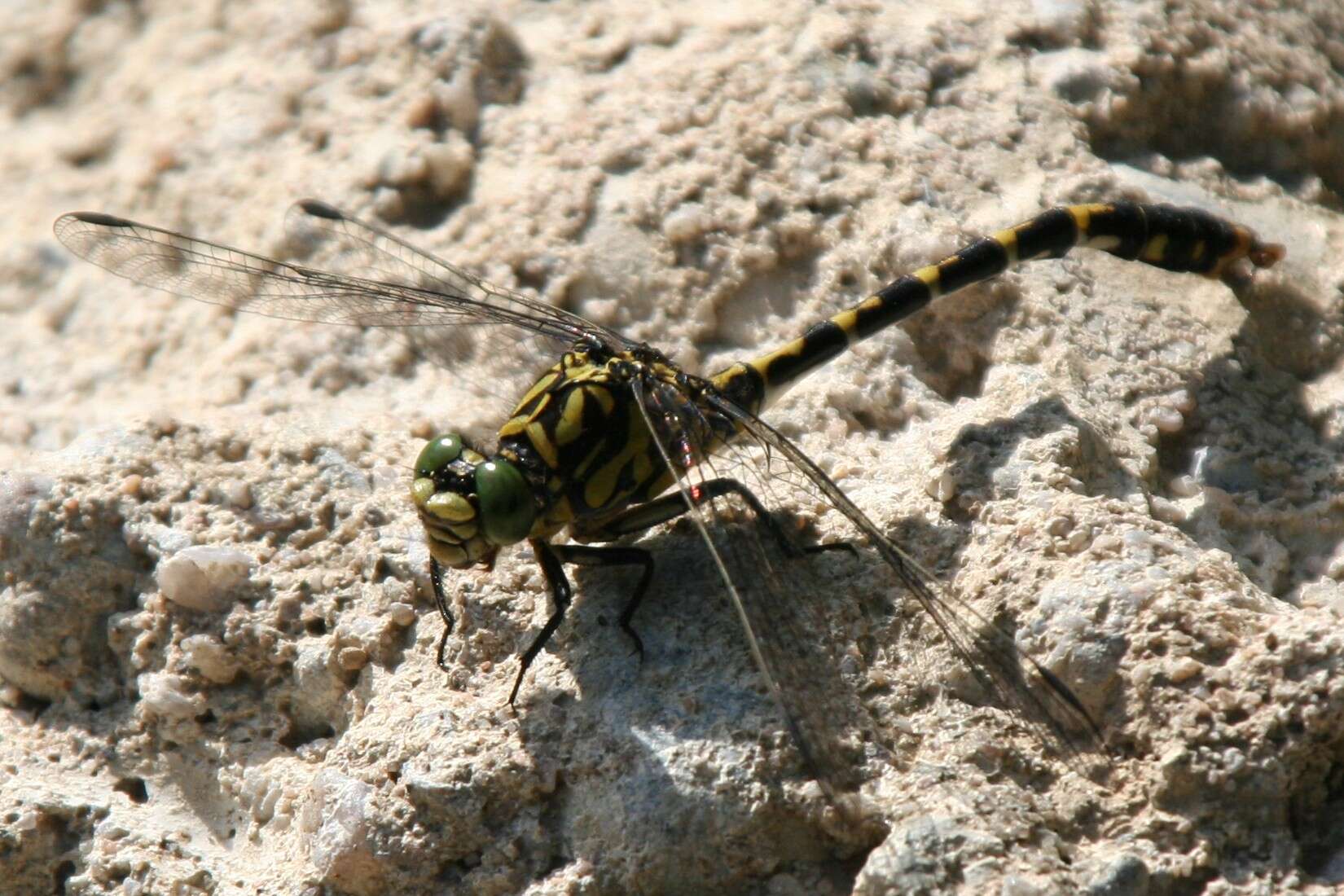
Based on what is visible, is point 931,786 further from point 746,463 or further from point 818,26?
point 818,26

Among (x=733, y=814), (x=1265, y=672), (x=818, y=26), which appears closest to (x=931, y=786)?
(x=733, y=814)

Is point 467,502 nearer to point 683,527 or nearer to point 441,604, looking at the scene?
point 441,604

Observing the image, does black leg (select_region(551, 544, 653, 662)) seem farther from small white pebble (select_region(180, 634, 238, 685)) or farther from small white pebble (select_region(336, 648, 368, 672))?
small white pebble (select_region(180, 634, 238, 685))

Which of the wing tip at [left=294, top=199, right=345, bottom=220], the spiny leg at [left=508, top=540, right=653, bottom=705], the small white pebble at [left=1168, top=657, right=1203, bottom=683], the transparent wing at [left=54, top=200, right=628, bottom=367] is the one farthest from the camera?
the wing tip at [left=294, top=199, right=345, bottom=220]

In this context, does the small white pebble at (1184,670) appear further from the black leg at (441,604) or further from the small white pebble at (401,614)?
the small white pebble at (401,614)

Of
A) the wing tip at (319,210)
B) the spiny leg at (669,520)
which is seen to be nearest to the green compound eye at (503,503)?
the spiny leg at (669,520)

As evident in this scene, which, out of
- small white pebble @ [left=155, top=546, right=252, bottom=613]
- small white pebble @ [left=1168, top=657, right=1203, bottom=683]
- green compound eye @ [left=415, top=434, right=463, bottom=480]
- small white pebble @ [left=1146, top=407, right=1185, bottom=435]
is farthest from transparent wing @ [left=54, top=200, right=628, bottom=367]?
small white pebble @ [left=1168, top=657, right=1203, bottom=683]

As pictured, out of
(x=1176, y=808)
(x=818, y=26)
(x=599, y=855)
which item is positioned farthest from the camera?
(x=818, y=26)
